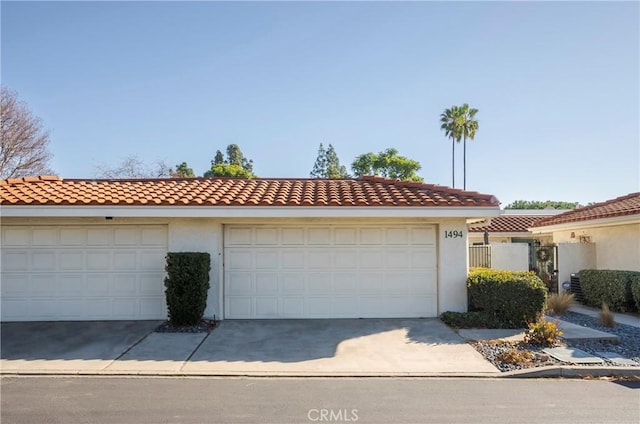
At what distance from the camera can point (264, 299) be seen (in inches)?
431

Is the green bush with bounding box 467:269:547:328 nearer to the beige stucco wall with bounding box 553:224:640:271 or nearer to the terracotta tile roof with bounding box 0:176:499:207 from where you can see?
the terracotta tile roof with bounding box 0:176:499:207

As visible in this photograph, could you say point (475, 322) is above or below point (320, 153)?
below

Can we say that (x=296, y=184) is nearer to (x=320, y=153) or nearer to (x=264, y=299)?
(x=264, y=299)

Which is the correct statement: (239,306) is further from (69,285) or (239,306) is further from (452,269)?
(452,269)

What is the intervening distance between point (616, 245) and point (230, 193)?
1156cm

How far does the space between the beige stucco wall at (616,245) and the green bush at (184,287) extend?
11812mm

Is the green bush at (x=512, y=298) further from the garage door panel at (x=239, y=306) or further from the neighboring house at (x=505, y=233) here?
the neighboring house at (x=505, y=233)

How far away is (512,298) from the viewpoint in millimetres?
9727

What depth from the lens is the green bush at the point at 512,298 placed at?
31.7 feet

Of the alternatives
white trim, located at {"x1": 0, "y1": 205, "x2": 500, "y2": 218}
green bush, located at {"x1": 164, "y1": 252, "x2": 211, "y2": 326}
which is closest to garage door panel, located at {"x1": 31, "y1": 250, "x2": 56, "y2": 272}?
Answer: white trim, located at {"x1": 0, "y1": 205, "x2": 500, "y2": 218}

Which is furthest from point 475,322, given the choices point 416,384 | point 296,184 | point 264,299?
point 296,184

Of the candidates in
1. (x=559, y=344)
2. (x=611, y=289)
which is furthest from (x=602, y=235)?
(x=559, y=344)

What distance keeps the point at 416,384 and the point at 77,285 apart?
8.21m

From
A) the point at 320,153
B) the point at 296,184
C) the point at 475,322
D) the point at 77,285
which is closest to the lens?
the point at 475,322
